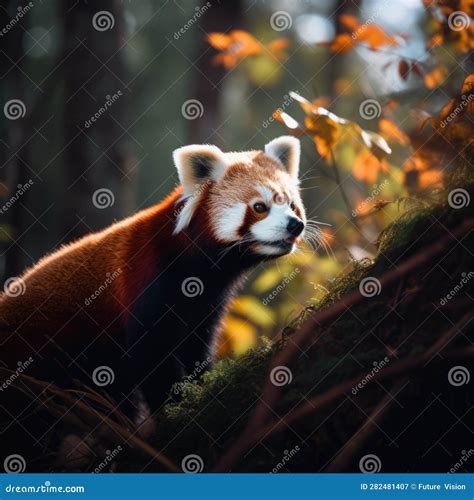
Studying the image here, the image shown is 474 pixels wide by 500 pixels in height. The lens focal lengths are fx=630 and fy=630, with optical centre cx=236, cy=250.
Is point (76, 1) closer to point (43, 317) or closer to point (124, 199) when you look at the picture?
point (124, 199)

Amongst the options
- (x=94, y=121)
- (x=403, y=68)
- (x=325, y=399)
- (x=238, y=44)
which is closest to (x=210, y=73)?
(x=94, y=121)

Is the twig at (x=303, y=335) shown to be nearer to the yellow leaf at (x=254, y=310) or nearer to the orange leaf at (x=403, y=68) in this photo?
the yellow leaf at (x=254, y=310)

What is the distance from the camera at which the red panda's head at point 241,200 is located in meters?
3.73

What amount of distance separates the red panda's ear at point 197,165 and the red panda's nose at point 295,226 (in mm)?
619

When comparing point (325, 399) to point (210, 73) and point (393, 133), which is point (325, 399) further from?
point (210, 73)

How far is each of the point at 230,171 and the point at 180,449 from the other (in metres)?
1.83

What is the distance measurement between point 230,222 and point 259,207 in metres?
0.21

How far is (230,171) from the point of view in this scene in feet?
13.1

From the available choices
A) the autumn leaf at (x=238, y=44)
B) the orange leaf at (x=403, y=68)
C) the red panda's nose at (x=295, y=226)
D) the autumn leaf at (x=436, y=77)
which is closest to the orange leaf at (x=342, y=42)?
the orange leaf at (x=403, y=68)

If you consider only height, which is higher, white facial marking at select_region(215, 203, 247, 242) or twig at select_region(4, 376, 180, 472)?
white facial marking at select_region(215, 203, 247, 242)

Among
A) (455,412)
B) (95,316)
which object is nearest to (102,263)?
(95,316)

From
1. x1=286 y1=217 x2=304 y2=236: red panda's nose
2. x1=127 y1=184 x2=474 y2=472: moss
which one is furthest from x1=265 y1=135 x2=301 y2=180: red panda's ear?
x1=127 y1=184 x2=474 y2=472: moss

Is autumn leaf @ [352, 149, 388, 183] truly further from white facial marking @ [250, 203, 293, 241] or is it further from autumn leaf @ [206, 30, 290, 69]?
autumn leaf @ [206, 30, 290, 69]

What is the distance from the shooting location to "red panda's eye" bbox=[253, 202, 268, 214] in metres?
3.80
